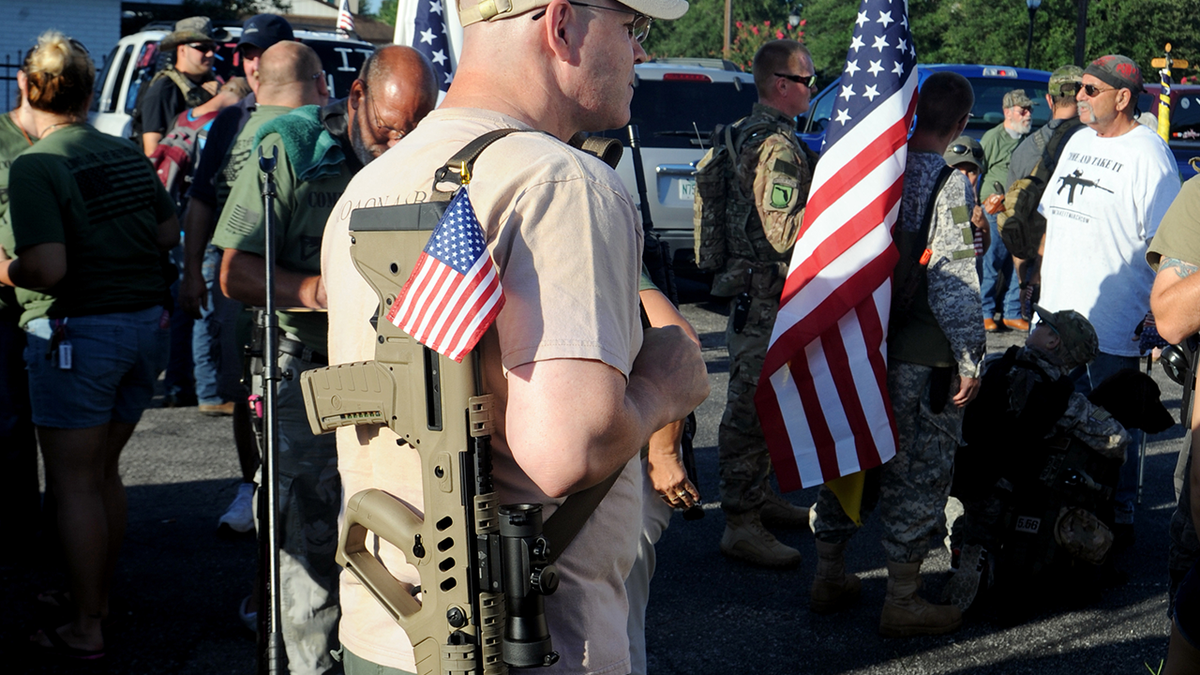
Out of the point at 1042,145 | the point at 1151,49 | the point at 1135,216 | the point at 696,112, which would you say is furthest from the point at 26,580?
the point at 1151,49

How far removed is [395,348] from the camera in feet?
5.15

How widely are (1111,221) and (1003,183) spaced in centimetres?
464

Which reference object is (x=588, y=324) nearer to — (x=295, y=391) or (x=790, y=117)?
(x=295, y=391)

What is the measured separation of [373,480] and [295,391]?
1670 millimetres

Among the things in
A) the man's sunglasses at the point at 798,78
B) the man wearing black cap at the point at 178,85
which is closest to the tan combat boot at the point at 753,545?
the man's sunglasses at the point at 798,78

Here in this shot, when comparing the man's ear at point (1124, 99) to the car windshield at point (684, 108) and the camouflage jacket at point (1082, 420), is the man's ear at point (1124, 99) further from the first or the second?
the car windshield at point (684, 108)

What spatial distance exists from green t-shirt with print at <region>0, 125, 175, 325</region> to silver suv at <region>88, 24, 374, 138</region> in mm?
4567

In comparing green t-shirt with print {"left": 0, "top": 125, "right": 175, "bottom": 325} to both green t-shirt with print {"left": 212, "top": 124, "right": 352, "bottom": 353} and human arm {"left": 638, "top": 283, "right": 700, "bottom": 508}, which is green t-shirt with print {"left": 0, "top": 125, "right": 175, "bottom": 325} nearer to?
green t-shirt with print {"left": 212, "top": 124, "right": 352, "bottom": 353}

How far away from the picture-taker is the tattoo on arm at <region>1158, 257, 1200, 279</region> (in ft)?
9.24

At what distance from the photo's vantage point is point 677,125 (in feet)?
33.1

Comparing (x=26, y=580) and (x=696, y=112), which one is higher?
(x=696, y=112)

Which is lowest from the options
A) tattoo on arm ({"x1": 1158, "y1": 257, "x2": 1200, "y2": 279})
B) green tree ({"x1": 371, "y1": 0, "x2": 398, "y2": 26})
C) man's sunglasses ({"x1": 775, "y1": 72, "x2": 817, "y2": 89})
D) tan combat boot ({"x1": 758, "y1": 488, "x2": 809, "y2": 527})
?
tan combat boot ({"x1": 758, "y1": 488, "x2": 809, "y2": 527})

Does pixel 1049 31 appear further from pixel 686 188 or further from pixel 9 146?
pixel 9 146

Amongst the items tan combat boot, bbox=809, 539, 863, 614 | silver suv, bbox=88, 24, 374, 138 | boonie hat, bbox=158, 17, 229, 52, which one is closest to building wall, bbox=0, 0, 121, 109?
silver suv, bbox=88, 24, 374, 138
